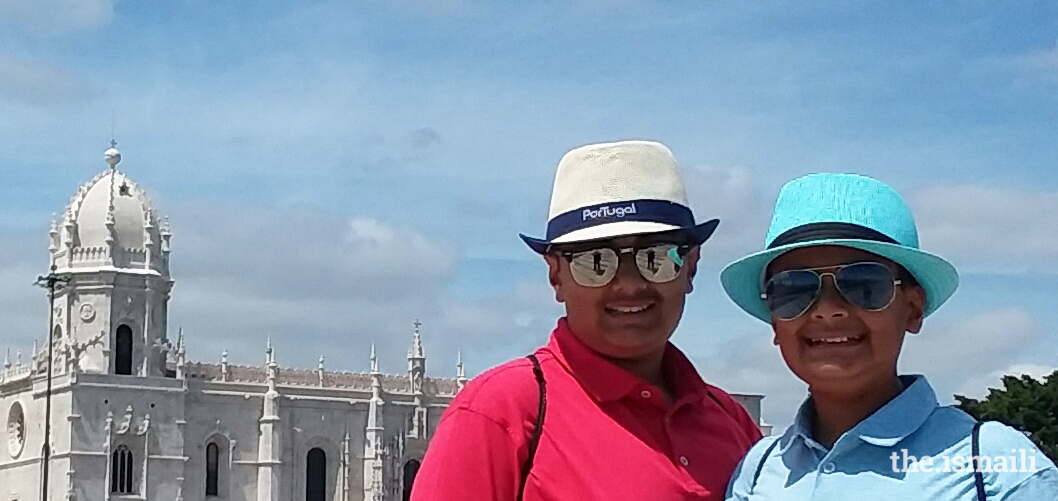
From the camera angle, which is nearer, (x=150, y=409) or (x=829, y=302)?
(x=829, y=302)

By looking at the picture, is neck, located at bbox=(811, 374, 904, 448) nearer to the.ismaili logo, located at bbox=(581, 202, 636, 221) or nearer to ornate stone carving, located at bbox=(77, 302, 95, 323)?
the.ismaili logo, located at bbox=(581, 202, 636, 221)

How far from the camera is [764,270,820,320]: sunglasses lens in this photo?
12.7 feet

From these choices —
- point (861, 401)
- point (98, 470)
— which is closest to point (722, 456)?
point (861, 401)

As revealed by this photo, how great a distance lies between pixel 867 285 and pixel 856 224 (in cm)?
14

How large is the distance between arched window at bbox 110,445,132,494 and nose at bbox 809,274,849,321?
5144cm

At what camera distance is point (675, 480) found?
422cm

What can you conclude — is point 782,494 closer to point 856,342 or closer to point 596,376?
point 856,342

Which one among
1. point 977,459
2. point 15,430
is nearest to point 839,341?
point 977,459

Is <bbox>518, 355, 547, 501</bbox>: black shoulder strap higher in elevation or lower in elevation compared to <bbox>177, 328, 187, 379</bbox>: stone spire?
lower

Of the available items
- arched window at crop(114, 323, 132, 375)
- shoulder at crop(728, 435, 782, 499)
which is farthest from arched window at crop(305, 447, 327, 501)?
shoulder at crop(728, 435, 782, 499)

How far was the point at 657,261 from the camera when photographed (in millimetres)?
4430

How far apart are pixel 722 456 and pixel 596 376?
16.4 inches

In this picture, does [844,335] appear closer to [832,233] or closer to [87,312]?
[832,233]

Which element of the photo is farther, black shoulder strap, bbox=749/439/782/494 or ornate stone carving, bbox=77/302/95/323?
ornate stone carving, bbox=77/302/95/323
